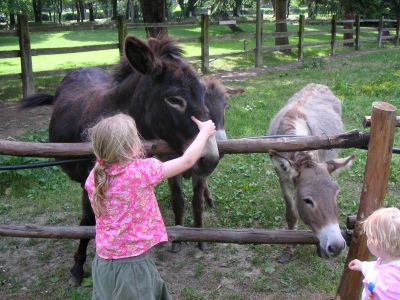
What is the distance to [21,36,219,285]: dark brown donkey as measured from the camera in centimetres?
302

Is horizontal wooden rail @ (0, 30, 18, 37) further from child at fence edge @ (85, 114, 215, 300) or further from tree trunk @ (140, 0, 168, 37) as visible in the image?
child at fence edge @ (85, 114, 215, 300)

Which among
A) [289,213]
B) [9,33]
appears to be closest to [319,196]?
[289,213]

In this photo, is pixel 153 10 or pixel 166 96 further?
pixel 153 10

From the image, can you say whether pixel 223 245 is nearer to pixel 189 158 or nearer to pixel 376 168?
pixel 376 168

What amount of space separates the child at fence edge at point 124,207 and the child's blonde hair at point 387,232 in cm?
106

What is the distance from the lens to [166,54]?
→ 132 inches

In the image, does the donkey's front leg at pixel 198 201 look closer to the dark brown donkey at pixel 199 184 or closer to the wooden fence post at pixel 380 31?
the dark brown donkey at pixel 199 184

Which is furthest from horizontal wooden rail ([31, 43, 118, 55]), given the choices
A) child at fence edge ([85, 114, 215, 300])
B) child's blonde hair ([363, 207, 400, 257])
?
child's blonde hair ([363, 207, 400, 257])

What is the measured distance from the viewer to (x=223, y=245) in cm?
465

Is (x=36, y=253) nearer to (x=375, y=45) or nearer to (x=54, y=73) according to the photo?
(x=54, y=73)

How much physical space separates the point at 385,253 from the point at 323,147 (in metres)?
1.11

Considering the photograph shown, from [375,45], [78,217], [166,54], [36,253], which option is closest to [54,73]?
[78,217]

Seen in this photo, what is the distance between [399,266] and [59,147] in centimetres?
234

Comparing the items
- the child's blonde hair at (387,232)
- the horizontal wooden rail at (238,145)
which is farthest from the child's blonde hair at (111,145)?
the child's blonde hair at (387,232)
